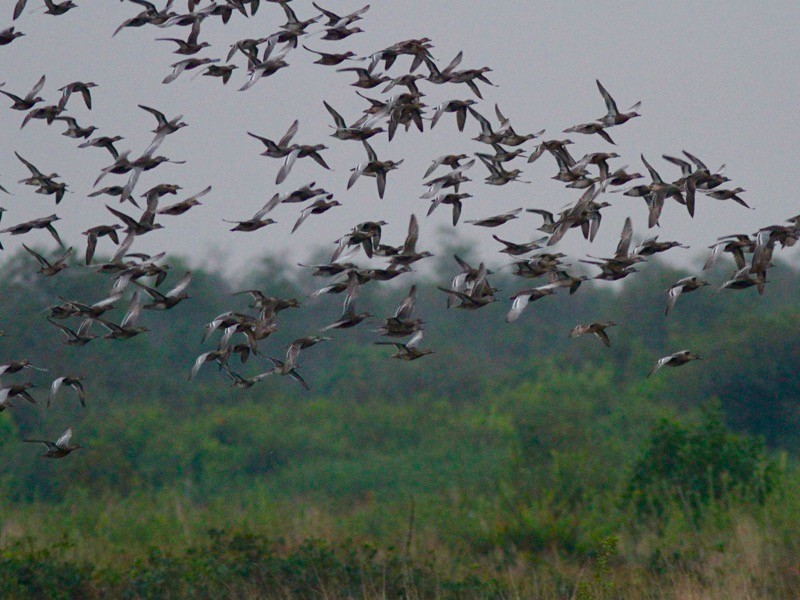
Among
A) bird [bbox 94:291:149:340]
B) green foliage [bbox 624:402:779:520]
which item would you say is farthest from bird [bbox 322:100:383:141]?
green foliage [bbox 624:402:779:520]

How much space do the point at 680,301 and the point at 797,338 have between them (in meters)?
11.2

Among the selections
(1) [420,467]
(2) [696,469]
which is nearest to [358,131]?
(2) [696,469]

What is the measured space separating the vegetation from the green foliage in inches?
1.6

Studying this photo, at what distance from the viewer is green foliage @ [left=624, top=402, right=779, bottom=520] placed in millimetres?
15984

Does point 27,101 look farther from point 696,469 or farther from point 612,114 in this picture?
point 696,469

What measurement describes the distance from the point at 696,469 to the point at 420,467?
32.4 feet

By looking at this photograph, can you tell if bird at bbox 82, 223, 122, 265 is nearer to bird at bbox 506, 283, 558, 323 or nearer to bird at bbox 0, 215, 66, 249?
bird at bbox 0, 215, 66, 249

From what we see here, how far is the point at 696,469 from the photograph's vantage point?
16.6m

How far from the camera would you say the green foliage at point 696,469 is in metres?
16.0

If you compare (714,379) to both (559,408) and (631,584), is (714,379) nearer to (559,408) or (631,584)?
(559,408)

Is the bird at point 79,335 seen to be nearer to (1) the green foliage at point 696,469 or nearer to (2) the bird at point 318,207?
(2) the bird at point 318,207

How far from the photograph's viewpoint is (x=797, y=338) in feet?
93.7

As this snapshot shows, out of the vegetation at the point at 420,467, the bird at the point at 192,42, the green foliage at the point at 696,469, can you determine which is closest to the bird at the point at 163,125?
the bird at the point at 192,42

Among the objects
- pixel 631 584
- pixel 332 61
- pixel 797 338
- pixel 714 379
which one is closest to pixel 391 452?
pixel 714 379
